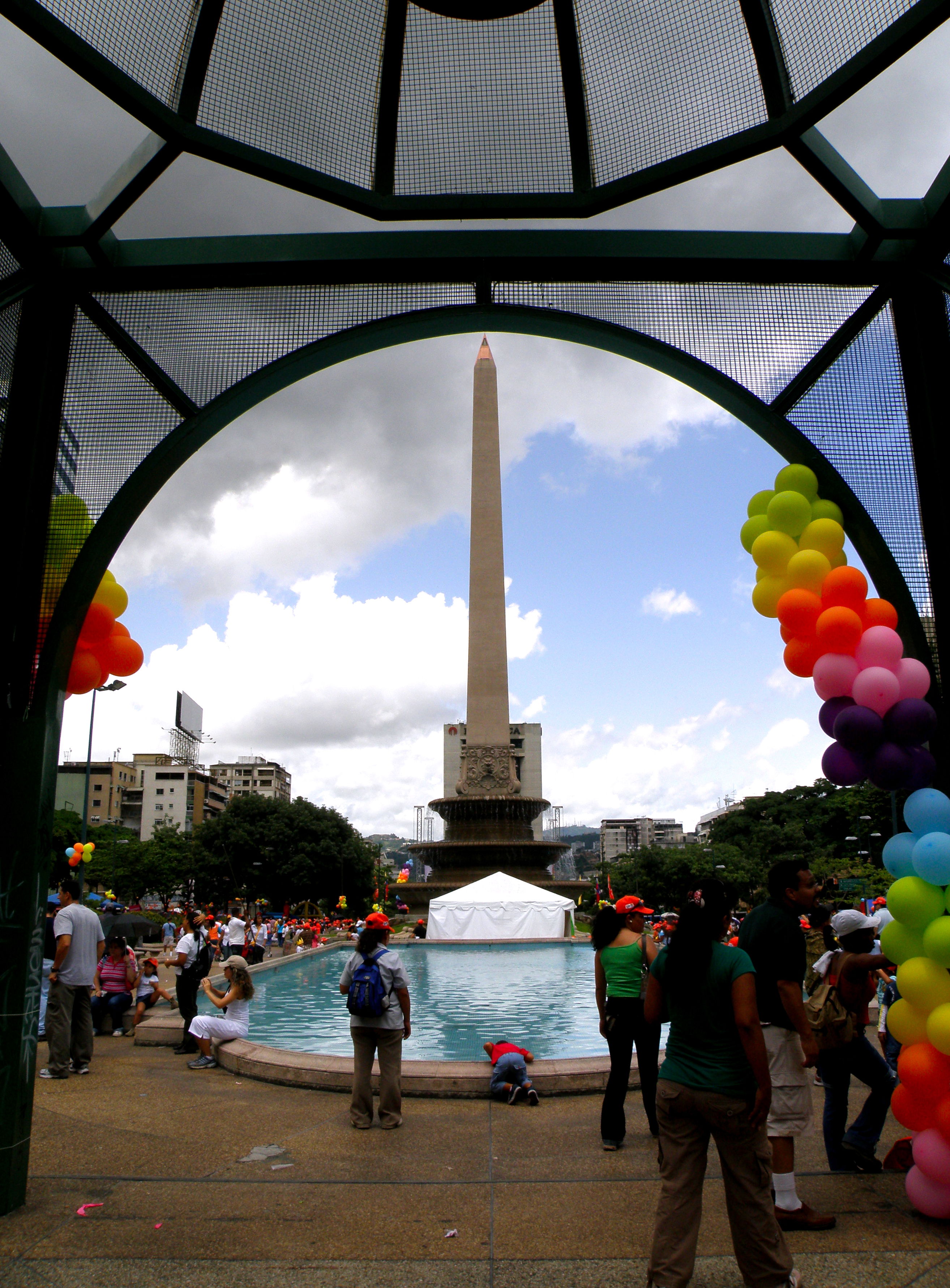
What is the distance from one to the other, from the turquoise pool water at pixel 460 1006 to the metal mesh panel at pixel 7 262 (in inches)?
279

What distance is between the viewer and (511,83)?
4.76 meters

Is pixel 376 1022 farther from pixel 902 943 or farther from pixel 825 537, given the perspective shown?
pixel 825 537

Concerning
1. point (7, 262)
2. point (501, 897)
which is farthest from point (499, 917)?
point (7, 262)

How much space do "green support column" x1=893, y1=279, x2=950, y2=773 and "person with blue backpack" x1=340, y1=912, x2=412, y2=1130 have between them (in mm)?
3779

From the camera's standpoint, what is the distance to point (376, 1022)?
595 centimetres

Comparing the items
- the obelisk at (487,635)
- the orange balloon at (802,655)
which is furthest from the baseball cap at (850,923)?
the obelisk at (487,635)

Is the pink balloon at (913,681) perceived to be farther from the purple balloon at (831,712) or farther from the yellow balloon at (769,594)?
the yellow balloon at (769,594)

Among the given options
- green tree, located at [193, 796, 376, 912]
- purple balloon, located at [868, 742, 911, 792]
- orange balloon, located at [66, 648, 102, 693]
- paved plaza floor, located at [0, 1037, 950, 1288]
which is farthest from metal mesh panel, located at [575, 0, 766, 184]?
green tree, located at [193, 796, 376, 912]

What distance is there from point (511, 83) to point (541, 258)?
872 millimetres

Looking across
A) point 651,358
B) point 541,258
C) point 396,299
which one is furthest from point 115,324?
point 651,358

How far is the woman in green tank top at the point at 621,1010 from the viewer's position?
17.4 feet

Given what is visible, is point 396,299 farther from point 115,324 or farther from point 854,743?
point 854,743

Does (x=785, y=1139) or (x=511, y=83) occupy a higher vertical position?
(x=511, y=83)

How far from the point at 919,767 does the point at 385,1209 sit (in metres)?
3.36
